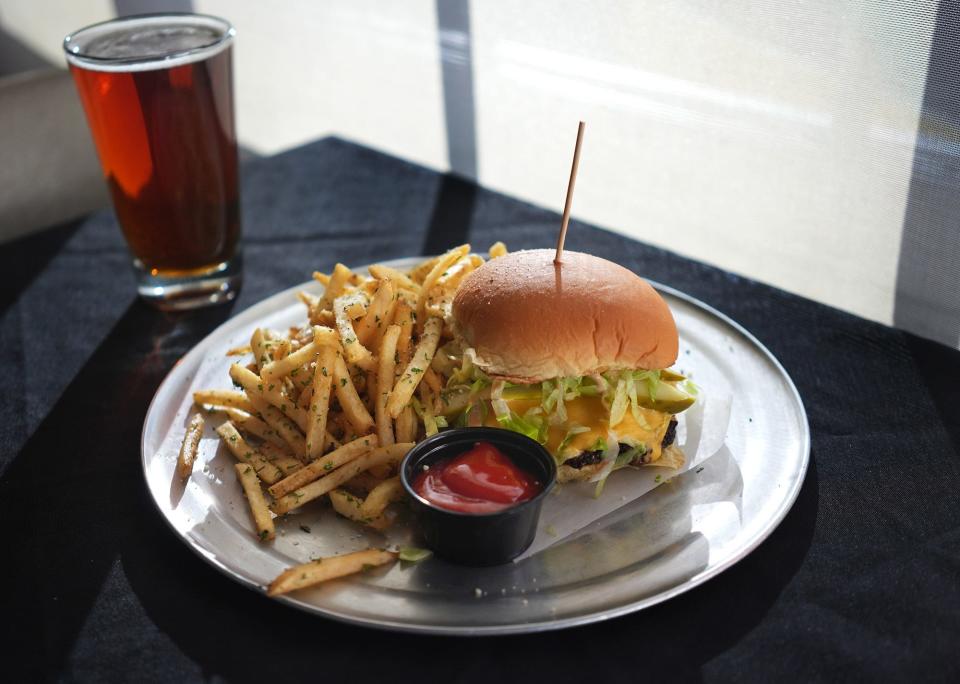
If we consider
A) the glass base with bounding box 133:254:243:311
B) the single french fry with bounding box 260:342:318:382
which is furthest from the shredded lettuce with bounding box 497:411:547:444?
the glass base with bounding box 133:254:243:311

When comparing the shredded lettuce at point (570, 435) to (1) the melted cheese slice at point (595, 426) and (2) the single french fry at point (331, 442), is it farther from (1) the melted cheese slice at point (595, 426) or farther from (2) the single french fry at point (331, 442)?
(2) the single french fry at point (331, 442)

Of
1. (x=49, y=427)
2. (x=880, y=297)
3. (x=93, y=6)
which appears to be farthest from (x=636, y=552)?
(x=93, y=6)

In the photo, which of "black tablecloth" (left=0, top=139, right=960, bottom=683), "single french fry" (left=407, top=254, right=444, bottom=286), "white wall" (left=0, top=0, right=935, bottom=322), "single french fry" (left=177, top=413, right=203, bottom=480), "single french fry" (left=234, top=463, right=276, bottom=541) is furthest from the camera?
"white wall" (left=0, top=0, right=935, bottom=322)

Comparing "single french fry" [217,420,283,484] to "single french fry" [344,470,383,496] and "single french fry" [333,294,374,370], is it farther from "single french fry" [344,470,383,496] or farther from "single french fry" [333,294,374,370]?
"single french fry" [333,294,374,370]

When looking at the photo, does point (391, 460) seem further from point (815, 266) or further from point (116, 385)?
point (815, 266)

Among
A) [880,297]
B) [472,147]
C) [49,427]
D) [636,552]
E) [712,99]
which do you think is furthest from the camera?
[472,147]

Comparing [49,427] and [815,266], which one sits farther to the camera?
[815,266]

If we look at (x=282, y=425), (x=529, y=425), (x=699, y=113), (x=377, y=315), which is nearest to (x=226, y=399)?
(x=282, y=425)
